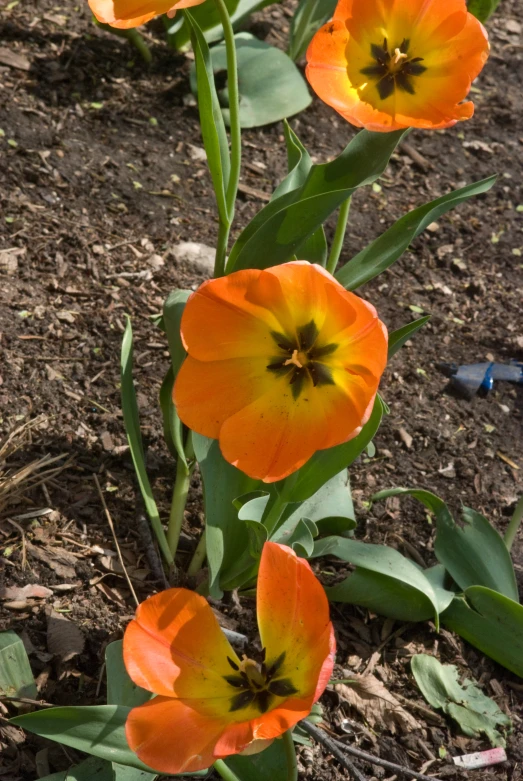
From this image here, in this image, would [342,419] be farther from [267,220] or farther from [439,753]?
[439,753]

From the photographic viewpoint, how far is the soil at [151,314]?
1767 millimetres

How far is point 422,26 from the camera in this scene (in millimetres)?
1458

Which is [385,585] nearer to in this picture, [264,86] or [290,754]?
[290,754]

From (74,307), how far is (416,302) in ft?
3.58

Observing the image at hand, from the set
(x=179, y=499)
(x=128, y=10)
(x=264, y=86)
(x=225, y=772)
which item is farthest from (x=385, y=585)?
(x=264, y=86)

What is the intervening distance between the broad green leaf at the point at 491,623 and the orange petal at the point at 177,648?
69cm

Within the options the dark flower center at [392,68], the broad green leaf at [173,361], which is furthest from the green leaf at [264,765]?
the dark flower center at [392,68]

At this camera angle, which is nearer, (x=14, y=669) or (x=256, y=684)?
(x=256, y=684)

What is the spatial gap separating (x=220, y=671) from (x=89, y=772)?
378 mm

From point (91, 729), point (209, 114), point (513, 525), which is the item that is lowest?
point (513, 525)

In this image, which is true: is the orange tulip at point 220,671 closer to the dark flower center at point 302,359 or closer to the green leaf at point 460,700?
the dark flower center at point 302,359

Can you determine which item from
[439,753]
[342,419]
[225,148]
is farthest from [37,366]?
[439,753]

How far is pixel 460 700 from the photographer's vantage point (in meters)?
1.75

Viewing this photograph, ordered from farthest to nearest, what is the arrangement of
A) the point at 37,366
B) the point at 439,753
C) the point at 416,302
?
1. the point at 416,302
2. the point at 37,366
3. the point at 439,753
